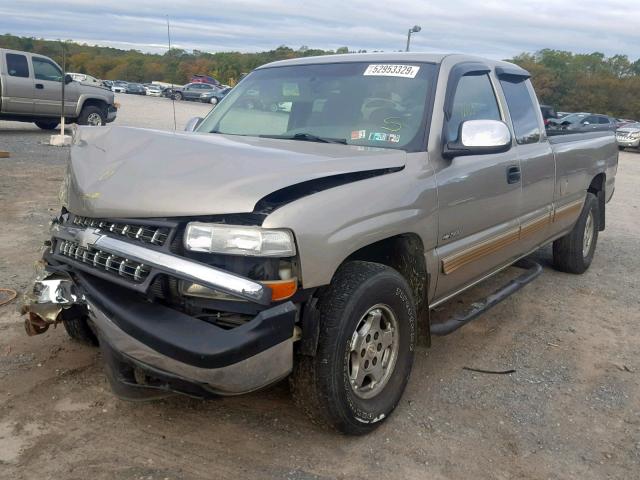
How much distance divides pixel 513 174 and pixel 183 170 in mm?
2495

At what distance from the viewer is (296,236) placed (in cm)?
255

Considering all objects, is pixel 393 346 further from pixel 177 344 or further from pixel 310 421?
pixel 177 344

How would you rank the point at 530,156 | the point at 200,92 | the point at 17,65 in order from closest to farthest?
the point at 530,156, the point at 17,65, the point at 200,92

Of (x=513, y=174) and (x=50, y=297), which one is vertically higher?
(x=513, y=174)

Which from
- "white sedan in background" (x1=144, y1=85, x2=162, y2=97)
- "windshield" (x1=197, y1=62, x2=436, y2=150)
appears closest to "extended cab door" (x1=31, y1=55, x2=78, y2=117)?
"windshield" (x1=197, y1=62, x2=436, y2=150)

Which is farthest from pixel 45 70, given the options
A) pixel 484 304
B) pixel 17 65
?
pixel 484 304

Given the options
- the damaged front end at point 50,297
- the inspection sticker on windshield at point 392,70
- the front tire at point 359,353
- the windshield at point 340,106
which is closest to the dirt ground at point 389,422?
the front tire at point 359,353

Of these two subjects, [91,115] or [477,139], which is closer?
[477,139]

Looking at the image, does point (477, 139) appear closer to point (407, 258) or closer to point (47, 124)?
point (407, 258)

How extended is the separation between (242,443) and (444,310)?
235cm

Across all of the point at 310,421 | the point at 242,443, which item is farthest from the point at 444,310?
the point at 242,443

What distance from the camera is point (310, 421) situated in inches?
123

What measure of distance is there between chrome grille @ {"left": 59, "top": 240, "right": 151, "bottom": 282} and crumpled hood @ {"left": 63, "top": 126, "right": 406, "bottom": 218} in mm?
168

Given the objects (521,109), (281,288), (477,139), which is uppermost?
(521,109)
